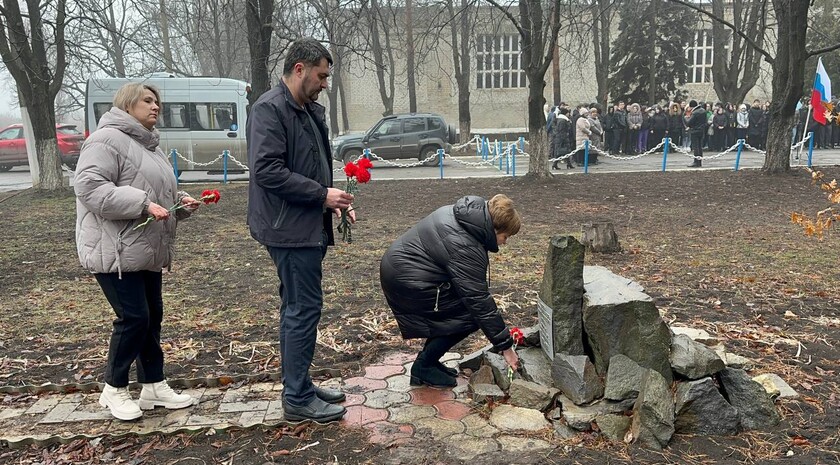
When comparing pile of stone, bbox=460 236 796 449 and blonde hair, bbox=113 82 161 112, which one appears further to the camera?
blonde hair, bbox=113 82 161 112

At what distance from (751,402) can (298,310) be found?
227cm

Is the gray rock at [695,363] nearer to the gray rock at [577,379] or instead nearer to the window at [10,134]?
the gray rock at [577,379]

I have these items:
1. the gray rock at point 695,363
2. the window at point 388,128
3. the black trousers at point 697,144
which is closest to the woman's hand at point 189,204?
the gray rock at point 695,363

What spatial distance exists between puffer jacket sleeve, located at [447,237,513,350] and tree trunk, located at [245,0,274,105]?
902cm

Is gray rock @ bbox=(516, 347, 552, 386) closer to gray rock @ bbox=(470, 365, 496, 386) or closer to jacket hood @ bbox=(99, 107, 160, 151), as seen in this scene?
gray rock @ bbox=(470, 365, 496, 386)

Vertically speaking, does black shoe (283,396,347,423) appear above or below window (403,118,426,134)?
below

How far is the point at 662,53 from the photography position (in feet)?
101

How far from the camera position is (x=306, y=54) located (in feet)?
11.3

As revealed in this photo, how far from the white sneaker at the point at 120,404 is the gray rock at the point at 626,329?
2.41m

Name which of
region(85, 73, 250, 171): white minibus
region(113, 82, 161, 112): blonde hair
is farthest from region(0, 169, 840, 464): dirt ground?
region(85, 73, 250, 171): white minibus

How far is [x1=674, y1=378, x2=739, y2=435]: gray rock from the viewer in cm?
339

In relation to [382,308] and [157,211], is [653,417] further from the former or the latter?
[382,308]

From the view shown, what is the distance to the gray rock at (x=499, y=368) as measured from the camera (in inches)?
153

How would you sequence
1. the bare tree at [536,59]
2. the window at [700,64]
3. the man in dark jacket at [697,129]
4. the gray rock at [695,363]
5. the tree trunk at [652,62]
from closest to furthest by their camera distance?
the gray rock at [695,363], the bare tree at [536,59], the man in dark jacket at [697,129], the tree trunk at [652,62], the window at [700,64]
